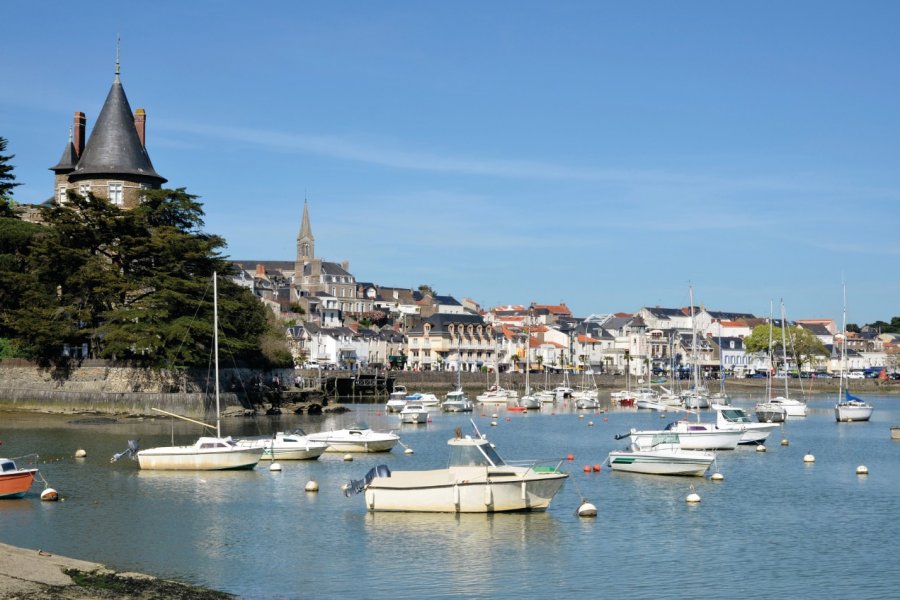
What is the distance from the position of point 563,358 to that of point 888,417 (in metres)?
89.0

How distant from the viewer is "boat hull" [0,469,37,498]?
32.7 metres

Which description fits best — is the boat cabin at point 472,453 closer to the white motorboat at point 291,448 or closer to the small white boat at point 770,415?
the white motorboat at point 291,448

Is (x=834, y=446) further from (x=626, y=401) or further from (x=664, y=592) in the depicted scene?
(x=626, y=401)

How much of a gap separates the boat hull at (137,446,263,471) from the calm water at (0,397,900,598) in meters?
0.64

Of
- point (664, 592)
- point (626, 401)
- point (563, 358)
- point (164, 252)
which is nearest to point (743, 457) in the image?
point (664, 592)

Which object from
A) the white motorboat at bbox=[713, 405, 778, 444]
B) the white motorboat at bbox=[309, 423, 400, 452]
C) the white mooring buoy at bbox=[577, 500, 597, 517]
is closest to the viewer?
the white mooring buoy at bbox=[577, 500, 597, 517]

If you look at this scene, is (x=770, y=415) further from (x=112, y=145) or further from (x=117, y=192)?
(x=112, y=145)

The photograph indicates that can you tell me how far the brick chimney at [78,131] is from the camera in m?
84.4

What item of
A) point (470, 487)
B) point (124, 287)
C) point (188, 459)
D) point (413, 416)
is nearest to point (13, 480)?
point (188, 459)

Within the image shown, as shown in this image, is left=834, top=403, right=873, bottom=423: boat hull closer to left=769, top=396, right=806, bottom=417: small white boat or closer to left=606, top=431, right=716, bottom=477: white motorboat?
left=769, top=396, right=806, bottom=417: small white boat

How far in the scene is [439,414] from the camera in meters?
87.2

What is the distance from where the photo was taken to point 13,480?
3281cm

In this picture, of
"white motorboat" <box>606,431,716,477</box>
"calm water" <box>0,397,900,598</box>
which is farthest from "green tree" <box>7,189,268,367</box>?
"white motorboat" <box>606,431,716,477</box>

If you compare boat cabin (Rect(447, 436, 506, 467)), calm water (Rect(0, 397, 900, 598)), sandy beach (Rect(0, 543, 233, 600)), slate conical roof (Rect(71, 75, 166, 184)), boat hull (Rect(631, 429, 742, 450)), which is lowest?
calm water (Rect(0, 397, 900, 598))
